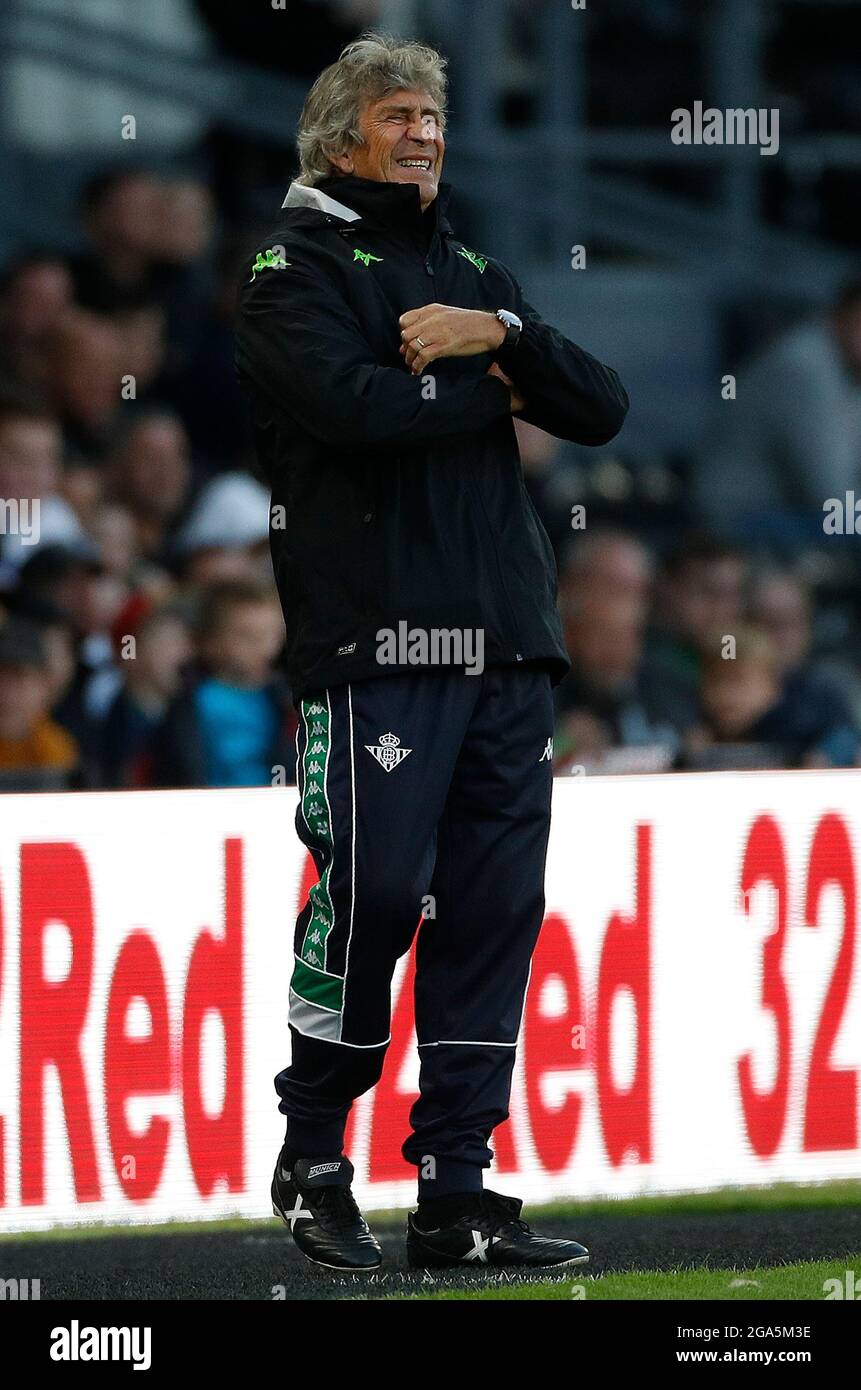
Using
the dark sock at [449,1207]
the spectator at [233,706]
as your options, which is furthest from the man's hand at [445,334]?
the spectator at [233,706]

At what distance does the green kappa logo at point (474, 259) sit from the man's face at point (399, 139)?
0.18 meters

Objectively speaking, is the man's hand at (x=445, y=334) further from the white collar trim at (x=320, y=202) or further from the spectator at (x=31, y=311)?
the spectator at (x=31, y=311)

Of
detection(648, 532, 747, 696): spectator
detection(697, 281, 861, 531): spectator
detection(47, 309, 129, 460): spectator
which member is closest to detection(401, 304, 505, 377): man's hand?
detection(47, 309, 129, 460): spectator

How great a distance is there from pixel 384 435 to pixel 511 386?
0.28 meters

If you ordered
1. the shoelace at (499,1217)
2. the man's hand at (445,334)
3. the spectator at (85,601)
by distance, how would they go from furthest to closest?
the spectator at (85,601) < the shoelace at (499,1217) < the man's hand at (445,334)

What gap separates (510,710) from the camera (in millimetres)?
3949

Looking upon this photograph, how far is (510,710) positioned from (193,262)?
14.6ft

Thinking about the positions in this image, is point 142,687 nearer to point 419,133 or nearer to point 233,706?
point 233,706

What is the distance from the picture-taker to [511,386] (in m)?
3.90

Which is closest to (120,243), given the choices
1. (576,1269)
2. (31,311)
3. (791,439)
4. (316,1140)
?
(31,311)

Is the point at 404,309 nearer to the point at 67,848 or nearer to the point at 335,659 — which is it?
the point at 335,659

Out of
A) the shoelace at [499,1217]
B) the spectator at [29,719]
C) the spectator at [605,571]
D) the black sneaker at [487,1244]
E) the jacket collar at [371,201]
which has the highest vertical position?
the jacket collar at [371,201]

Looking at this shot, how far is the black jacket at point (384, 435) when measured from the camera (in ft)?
12.5

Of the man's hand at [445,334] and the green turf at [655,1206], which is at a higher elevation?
the man's hand at [445,334]
